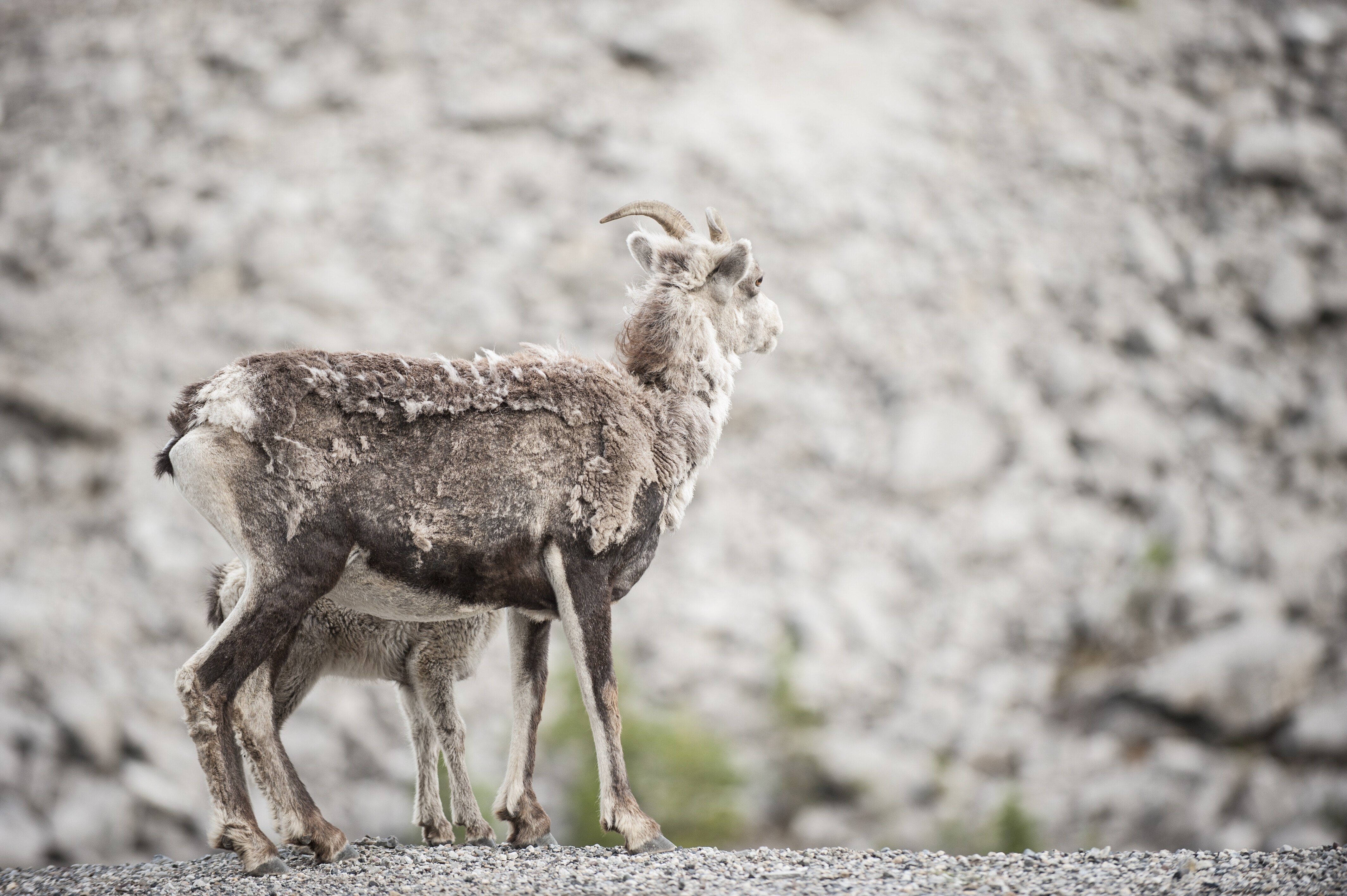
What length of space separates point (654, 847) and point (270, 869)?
2280mm

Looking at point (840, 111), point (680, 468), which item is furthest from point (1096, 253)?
point (680, 468)

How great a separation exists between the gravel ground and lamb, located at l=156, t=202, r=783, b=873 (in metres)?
0.33

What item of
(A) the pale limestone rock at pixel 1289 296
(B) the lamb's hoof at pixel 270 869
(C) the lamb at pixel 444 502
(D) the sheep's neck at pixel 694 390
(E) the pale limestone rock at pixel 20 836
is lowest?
(E) the pale limestone rock at pixel 20 836

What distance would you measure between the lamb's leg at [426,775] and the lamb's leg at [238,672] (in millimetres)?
1602

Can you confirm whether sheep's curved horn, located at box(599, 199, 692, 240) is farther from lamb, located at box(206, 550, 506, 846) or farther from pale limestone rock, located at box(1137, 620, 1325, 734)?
pale limestone rock, located at box(1137, 620, 1325, 734)

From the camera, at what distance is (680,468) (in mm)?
8406

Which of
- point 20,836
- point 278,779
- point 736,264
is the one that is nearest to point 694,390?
point 736,264

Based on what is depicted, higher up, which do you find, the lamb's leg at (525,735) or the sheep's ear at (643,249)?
the sheep's ear at (643,249)

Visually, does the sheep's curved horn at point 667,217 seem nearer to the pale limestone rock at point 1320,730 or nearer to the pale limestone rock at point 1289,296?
the pale limestone rock at point 1320,730

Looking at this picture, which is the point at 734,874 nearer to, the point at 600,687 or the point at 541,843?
the point at 600,687

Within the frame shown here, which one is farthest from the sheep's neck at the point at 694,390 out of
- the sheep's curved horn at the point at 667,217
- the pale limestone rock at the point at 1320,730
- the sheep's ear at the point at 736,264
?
the pale limestone rock at the point at 1320,730

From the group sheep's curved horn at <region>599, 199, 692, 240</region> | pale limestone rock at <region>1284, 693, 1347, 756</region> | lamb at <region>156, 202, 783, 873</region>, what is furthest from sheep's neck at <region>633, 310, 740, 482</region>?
pale limestone rock at <region>1284, 693, 1347, 756</region>

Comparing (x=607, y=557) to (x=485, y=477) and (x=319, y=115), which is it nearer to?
(x=485, y=477)

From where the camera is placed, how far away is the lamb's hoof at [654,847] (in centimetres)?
759
